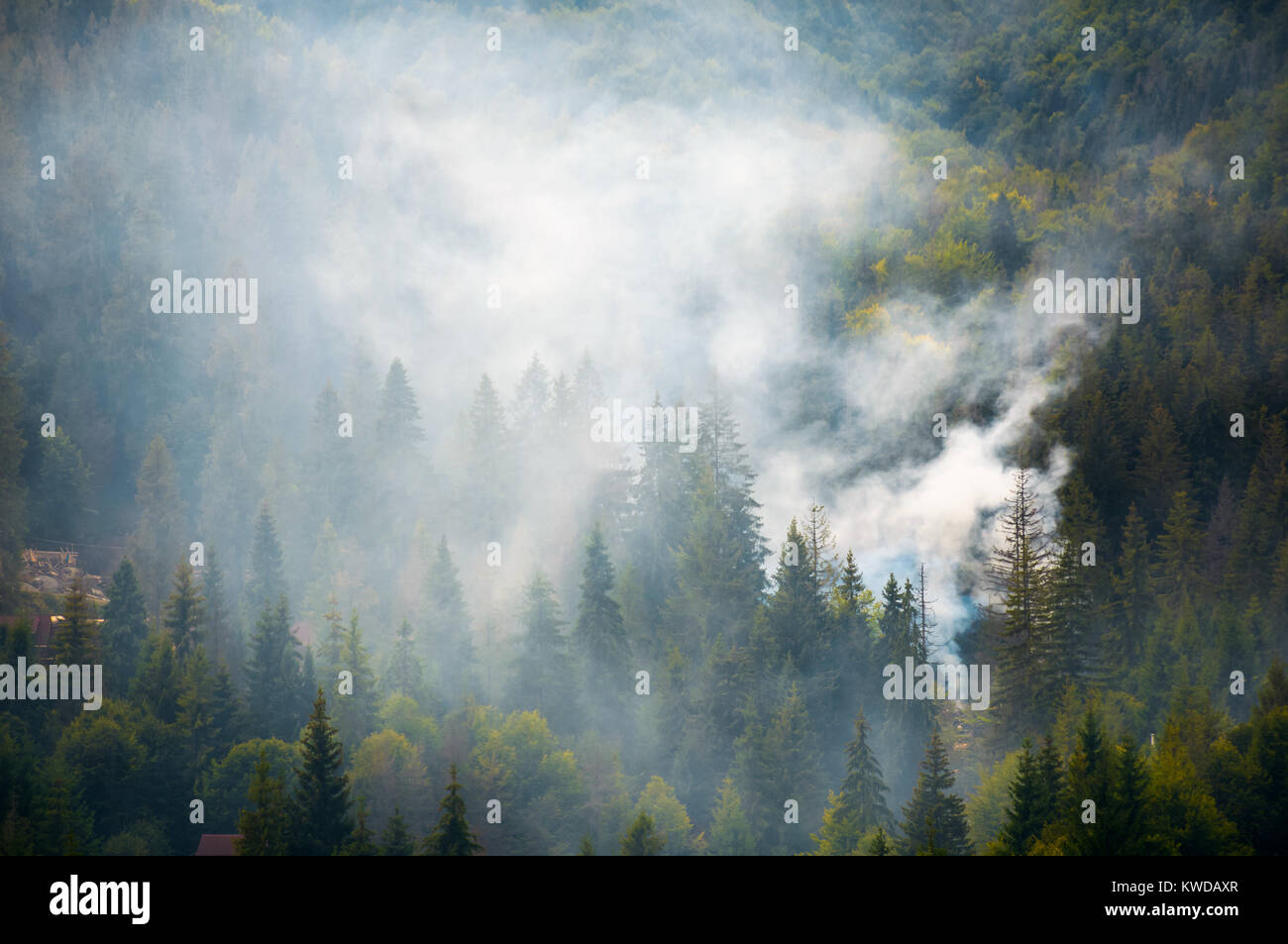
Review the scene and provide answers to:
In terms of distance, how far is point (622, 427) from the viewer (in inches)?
5364

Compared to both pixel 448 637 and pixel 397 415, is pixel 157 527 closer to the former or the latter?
pixel 397 415

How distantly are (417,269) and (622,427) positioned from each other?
63.1m

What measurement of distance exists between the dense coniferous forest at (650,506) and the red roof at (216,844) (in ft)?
9.34

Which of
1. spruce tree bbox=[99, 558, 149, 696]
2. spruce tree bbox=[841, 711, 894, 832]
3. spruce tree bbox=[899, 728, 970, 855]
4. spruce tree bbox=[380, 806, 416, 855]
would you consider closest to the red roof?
spruce tree bbox=[380, 806, 416, 855]

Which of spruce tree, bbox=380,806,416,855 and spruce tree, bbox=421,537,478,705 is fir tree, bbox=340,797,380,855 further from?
spruce tree, bbox=421,537,478,705

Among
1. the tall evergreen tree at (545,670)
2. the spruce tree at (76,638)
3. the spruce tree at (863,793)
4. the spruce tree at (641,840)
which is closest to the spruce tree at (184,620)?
the spruce tree at (76,638)

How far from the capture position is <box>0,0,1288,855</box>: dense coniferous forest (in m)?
84.4

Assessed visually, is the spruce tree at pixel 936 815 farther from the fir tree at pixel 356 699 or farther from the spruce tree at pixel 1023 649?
the fir tree at pixel 356 699

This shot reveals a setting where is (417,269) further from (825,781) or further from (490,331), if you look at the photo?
(825,781)

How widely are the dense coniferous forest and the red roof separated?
112 inches

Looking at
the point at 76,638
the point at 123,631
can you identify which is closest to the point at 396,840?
the point at 76,638

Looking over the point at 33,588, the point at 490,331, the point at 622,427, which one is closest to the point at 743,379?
the point at 622,427

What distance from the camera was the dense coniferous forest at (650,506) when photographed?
84.4m

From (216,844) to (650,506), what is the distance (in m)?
40.5
